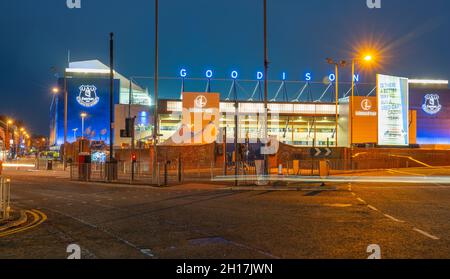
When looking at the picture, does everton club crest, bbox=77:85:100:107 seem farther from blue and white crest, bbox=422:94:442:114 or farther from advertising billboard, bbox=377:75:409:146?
A: blue and white crest, bbox=422:94:442:114

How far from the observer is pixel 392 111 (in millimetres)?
51812

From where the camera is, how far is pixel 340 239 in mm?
10008

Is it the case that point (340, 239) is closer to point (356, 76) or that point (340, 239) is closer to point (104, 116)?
point (356, 76)

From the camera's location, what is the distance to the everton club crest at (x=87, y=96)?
320 feet

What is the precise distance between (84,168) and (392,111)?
1372 inches

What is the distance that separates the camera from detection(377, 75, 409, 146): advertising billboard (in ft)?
170

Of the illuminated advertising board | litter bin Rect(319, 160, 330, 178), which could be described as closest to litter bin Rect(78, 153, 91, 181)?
litter bin Rect(319, 160, 330, 178)

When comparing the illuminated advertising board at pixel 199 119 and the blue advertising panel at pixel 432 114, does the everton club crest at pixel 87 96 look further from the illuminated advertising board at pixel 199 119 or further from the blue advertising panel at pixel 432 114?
the blue advertising panel at pixel 432 114

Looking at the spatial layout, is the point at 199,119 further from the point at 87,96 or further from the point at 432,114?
the point at 432,114

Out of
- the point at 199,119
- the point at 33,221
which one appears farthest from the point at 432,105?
the point at 33,221

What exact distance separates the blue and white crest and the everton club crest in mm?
66382
